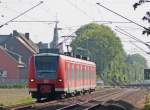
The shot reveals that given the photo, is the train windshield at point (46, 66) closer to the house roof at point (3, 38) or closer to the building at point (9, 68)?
the building at point (9, 68)

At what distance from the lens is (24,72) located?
129 meters

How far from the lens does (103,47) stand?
15550 centimetres

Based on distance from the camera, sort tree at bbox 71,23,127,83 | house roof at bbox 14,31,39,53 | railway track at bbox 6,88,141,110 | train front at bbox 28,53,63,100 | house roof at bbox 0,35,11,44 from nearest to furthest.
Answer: railway track at bbox 6,88,141,110
train front at bbox 28,53,63,100
house roof at bbox 0,35,11,44
house roof at bbox 14,31,39,53
tree at bbox 71,23,127,83

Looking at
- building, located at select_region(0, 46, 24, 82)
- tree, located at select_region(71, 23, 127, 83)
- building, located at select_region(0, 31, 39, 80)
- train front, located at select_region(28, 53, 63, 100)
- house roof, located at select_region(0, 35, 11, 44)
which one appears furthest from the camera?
tree, located at select_region(71, 23, 127, 83)

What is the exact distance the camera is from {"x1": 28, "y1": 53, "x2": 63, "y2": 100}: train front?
46.8 metres

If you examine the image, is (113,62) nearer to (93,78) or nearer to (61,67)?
(93,78)

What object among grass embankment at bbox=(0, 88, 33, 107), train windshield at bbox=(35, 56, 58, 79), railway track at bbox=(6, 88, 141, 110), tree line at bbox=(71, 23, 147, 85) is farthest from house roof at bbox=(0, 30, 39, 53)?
train windshield at bbox=(35, 56, 58, 79)

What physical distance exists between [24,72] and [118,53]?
36.3 meters

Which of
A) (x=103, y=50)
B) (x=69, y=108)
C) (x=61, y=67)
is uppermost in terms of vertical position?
(x=103, y=50)

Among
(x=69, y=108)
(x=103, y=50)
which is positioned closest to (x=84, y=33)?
(x=103, y=50)

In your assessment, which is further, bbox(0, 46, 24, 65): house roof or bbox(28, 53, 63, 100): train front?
bbox(0, 46, 24, 65): house roof

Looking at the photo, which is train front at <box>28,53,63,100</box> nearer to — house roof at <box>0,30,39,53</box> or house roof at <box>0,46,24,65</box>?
house roof at <box>0,46,24,65</box>

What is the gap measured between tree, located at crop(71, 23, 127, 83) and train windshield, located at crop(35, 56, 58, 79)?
96.1 metres

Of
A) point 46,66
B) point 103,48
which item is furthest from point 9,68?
point 46,66
